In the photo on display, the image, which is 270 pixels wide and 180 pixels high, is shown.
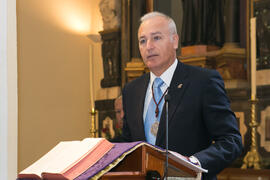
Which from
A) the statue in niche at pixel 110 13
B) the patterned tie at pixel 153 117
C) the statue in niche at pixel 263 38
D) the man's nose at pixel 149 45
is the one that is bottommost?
the patterned tie at pixel 153 117

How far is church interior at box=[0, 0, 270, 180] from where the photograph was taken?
219 inches

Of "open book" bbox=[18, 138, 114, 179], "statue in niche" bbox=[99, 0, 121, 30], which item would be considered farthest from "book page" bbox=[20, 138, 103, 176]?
"statue in niche" bbox=[99, 0, 121, 30]

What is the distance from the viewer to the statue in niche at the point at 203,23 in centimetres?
632

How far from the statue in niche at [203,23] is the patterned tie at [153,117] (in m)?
3.59

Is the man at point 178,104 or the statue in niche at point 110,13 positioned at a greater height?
the statue in niche at point 110,13

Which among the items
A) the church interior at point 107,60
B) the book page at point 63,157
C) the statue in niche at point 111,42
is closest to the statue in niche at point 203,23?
the church interior at point 107,60

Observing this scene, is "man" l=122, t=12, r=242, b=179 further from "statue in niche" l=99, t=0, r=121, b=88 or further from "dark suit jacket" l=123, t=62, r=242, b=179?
"statue in niche" l=99, t=0, r=121, b=88

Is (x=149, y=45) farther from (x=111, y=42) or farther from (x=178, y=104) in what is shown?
(x=111, y=42)

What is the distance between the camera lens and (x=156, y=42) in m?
2.80

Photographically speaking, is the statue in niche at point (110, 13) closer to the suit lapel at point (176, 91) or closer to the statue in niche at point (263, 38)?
the statue in niche at point (263, 38)

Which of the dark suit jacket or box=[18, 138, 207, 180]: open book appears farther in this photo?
the dark suit jacket

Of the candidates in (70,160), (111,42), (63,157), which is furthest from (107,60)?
(70,160)

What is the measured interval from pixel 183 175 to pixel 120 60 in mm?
5891

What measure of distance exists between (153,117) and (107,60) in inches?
206
